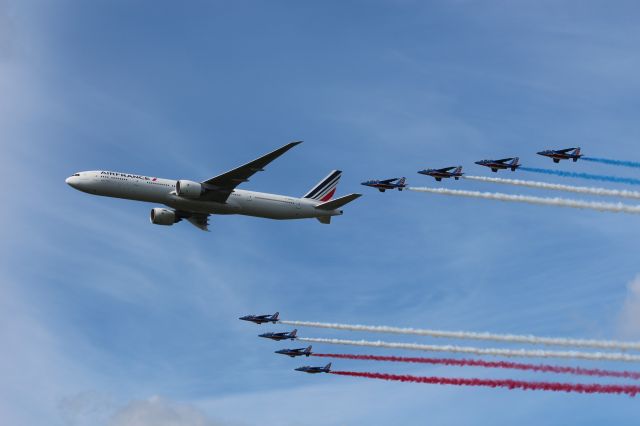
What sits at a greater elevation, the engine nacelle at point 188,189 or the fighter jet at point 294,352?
the engine nacelle at point 188,189

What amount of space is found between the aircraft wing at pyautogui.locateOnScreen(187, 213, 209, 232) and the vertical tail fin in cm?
1499

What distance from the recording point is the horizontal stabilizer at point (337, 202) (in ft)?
417

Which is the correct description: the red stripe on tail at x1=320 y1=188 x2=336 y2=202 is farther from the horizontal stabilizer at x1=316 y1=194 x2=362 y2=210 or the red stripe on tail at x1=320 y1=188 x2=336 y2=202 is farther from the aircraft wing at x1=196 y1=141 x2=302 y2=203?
the aircraft wing at x1=196 y1=141 x2=302 y2=203

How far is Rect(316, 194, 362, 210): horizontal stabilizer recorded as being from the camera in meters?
127

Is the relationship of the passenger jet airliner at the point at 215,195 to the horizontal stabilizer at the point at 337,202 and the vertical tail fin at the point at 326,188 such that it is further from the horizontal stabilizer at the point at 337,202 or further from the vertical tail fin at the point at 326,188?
the vertical tail fin at the point at 326,188

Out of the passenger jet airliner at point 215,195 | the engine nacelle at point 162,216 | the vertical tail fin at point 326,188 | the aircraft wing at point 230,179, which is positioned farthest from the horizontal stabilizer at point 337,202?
the engine nacelle at point 162,216

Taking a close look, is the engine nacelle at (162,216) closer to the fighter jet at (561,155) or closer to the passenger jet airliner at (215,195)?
the passenger jet airliner at (215,195)

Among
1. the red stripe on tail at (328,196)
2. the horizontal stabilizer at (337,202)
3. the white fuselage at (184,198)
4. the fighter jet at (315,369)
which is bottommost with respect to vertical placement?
the fighter jet at (315,369)

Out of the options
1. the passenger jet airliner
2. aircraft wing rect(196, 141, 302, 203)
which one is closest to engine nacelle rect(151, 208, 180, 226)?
the passenger jet airliner

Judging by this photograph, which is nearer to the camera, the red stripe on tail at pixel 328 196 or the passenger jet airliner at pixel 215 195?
the passenger jet airliner at pixel 215 195

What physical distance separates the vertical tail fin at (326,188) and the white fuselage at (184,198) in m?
6.13

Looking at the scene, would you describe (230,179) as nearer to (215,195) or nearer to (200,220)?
(215,195)

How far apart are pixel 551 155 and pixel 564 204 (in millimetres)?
12777

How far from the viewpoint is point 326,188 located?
143875 mm
